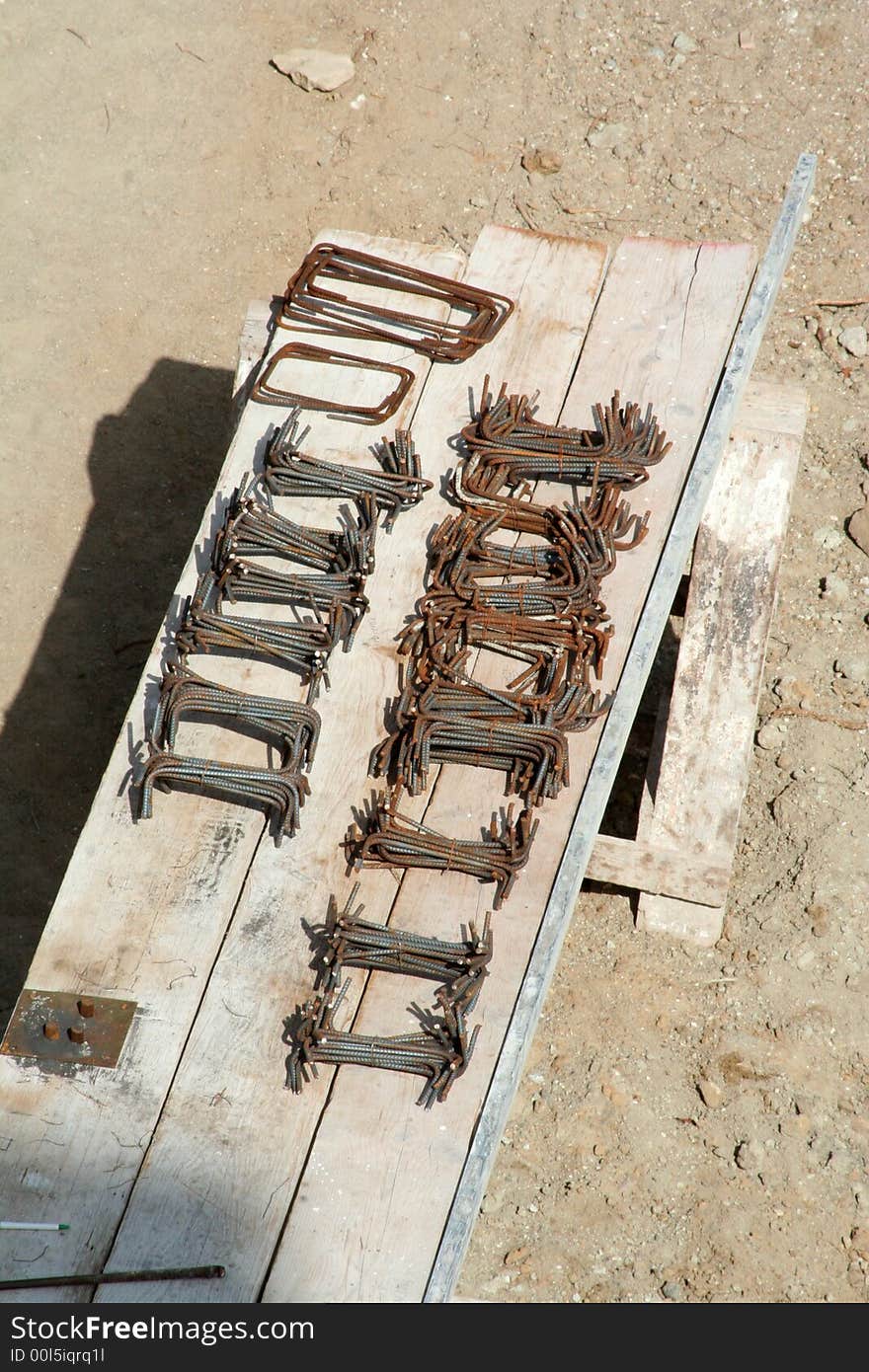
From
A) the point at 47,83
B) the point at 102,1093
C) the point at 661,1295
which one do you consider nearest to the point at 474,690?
the point at 102,1093

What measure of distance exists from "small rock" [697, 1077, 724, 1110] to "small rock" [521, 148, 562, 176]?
465 cm

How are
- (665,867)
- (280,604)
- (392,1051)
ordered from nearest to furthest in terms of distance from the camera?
(392,1051)
(280,604)
(665,867)

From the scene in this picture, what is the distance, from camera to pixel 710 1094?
4.49 meters

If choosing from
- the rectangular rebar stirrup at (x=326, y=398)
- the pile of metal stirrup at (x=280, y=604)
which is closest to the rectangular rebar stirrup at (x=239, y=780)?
the pile of metal stirrup at (x=280, y=604)

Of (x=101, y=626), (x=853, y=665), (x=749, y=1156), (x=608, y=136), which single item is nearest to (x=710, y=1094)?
(x=749, y=1156)

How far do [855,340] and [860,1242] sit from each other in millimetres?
3986

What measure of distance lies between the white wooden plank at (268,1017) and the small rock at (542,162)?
331 cm

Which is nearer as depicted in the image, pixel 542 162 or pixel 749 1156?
pixel 749 1156

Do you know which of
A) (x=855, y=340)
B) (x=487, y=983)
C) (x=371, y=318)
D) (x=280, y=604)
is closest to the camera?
(x=487, y=983)

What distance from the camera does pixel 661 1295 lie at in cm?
412

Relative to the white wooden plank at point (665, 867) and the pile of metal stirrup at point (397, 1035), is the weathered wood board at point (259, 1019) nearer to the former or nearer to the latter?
the pile of metal stirrup at point (397, 1035)

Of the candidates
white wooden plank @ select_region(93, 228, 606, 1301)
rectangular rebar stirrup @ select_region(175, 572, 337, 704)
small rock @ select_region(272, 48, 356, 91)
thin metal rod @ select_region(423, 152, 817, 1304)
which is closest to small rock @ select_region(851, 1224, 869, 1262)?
thin metal rod @ select_region(423, 152, 817, 1304)

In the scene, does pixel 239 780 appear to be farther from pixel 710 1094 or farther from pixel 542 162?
pixel 542 162
